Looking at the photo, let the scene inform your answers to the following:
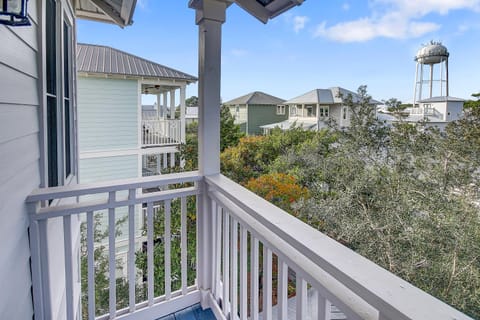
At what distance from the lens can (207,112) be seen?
198 cm

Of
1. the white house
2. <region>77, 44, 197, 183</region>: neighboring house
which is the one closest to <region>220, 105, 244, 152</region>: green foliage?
the white house

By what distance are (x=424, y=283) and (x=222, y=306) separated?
121cm

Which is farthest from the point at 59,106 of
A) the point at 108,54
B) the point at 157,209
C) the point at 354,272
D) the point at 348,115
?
the point at 108,54

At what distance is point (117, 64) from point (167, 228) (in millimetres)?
4912

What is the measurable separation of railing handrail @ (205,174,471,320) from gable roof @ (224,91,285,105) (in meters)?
1.71

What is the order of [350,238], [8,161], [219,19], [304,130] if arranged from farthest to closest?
[304,130], [219,19], [350,238], [8,161]

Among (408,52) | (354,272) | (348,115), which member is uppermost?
(408,52)

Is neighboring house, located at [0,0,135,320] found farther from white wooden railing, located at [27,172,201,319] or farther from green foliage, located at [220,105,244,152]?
green foliage, located at [220,105,244,152]

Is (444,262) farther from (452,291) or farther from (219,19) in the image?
(219,19)

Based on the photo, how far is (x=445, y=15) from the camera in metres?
1.77

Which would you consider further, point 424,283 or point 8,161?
point 424,283

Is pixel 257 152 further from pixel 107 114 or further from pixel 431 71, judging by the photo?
pixel 107 114

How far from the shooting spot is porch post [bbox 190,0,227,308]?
191 centimetres

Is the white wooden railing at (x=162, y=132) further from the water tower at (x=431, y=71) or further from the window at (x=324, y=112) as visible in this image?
the water tower at (x=431, y=71)
